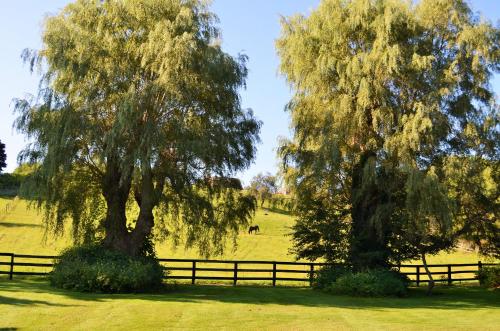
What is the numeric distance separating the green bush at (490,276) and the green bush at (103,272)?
Answer: 562 inches

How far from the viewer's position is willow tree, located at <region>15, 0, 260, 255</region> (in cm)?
1719

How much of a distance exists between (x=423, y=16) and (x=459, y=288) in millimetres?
11938

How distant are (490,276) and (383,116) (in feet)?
30.4

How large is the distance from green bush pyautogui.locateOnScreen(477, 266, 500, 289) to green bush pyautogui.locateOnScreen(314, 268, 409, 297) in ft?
16.6

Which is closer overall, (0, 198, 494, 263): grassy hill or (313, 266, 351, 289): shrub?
(313, 266, 351, 289): shrub

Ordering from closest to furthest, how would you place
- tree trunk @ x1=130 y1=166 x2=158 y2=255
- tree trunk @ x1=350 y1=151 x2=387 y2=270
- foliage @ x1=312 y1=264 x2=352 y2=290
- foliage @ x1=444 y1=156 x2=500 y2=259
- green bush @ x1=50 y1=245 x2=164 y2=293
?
green bush @ x1=50 y1=245 x2=164 y2=293
foliage @ x1=444 y1=156 x2=500 y2=259
tree trunk @ x1=130 y1=166 x2=158 y2=255
foliage @ x1=312 y1=264 x2=352 y2=290
tree trunk @ x1=350 y1=151 x2=387 y2=270

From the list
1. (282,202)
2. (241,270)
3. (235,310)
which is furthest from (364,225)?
(235,310)

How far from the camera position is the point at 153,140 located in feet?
55.4

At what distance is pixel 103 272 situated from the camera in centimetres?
1581

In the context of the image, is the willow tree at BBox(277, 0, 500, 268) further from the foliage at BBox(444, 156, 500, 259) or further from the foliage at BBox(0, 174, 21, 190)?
the foliage at BBox(0, 174, 21, 190)

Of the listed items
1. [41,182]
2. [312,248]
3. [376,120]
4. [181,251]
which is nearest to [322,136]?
[376,120]

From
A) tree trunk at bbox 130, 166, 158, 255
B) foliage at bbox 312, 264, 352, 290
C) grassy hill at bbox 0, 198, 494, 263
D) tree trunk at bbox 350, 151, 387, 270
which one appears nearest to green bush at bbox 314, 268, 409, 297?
foliage at bbox 312, 264, 352, 290

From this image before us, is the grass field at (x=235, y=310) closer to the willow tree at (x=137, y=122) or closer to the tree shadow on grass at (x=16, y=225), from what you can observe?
the willow tree at (x=137, y=122)

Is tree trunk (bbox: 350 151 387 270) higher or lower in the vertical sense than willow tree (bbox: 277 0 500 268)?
lower
